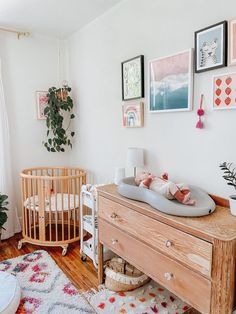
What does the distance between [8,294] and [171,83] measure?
1.94m

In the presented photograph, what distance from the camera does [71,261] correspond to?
8.22 ft

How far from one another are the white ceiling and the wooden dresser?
5.93ft

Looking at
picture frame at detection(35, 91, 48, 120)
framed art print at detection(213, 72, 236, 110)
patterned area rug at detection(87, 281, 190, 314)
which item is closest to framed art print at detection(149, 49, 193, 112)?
framed art print at detection(213, 72, 236, 110)

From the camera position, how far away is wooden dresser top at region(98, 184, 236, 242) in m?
1.24

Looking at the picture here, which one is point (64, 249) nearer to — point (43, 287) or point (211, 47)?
point (43, 287)

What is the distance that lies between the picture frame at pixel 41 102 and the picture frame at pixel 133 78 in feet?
4.37

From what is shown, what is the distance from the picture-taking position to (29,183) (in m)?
2.84

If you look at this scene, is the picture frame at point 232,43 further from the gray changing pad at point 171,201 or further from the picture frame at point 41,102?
the picture frame at point 41,102

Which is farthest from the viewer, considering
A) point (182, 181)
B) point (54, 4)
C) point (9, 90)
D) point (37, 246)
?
point (9, 90)

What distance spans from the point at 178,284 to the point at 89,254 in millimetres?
1164

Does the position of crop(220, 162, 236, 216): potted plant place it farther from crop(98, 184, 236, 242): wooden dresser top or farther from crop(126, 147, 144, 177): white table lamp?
crop(126, 147, 144, 177): white table lamp

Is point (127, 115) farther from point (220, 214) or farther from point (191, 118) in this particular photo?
point (220, 214)

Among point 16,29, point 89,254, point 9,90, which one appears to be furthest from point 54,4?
point 89,254

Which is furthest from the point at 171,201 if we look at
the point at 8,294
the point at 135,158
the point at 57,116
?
the point at 57,116
